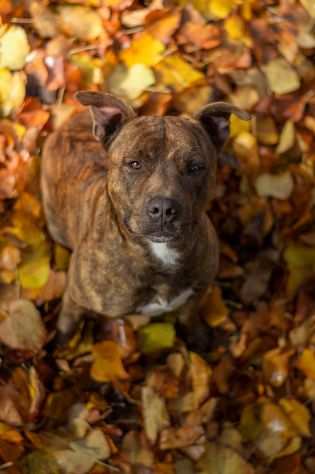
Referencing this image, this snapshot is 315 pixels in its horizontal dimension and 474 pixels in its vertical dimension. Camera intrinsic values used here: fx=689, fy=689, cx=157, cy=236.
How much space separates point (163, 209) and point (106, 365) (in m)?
1.01

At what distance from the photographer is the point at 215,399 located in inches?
113

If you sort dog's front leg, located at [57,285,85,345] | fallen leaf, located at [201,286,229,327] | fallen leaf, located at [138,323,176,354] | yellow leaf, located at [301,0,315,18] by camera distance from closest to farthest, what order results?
dog's front leg, located at [57,285,85,345]
fallen leaf, located at [138,323,176,354]
fallen leaf, located at [201,286,229,327]
yellow leaf, located at [301,0,315,18]

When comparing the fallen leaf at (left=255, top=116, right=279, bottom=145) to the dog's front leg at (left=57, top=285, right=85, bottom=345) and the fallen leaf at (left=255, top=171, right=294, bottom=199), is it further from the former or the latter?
the dog's front leg at (left=57, top=285, right=85, bottom=345)

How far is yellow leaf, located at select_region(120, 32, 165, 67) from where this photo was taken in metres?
3.24

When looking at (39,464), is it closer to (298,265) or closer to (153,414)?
(153,414)

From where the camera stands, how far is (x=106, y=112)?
2.38m

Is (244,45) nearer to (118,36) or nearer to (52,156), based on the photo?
(118,36)

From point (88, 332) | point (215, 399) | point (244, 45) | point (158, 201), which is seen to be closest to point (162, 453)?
point (215, 399)

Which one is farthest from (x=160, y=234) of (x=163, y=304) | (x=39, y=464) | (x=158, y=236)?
(x=39, y=464)

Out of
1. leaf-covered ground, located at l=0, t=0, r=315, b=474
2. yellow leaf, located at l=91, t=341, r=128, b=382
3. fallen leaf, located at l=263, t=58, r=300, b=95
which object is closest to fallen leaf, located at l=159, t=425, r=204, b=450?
leaf-covered ground, located at l=0, t=0, r=315, b=474

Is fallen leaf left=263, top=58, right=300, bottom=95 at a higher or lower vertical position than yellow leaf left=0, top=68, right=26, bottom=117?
lower

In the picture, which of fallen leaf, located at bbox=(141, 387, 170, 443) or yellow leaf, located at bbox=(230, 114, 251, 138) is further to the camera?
yellow leaf, located at bbox=(230, 114, 251, 138)

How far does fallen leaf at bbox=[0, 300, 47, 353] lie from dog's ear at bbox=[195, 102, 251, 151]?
3.41ft

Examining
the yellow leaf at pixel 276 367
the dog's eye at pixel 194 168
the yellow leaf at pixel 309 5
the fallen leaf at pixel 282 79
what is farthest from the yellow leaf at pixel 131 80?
the yellow leaf at pixel 276 367
